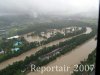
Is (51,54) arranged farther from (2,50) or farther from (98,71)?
(98,71)

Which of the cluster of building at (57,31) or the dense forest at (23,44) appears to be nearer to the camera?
the dense forest at (23,44)

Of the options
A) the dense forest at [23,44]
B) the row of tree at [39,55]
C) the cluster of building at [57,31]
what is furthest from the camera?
the cluster of building at [57,31]

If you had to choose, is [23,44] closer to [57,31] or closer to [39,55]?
[39,55]

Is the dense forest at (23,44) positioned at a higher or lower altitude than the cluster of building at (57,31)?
lower

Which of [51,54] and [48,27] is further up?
[48,27]

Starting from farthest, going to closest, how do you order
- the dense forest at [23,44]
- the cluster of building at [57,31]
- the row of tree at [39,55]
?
the cluster of building at [57,31] < the dense forest at [23,44] < the row of tree at [39,55]

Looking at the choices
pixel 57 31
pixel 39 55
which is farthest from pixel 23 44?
pixel 57 31

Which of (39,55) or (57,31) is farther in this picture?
(57,31)

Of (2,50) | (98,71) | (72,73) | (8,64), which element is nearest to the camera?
(98,71)

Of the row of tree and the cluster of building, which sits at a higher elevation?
the cluster of building

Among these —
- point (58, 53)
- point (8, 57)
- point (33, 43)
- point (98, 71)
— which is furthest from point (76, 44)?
point (98, 71)

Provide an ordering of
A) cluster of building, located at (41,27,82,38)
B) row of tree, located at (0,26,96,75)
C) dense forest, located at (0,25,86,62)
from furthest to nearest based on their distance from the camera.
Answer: cluster of building, located at (41,27,82,38)
dense forest, located at (0,25,86,62)
row of tree, located at (0,26,96,75)
